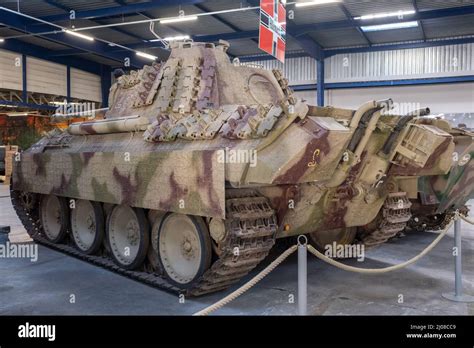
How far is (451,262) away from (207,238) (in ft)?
16.0

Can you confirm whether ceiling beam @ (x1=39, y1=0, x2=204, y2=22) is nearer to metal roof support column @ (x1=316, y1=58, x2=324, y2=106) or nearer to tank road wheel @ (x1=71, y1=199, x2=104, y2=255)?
metal roof support column @ (x1=316, y1=58, x2=324, y2=106)

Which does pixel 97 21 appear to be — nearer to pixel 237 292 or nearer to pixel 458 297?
pixel 458 297

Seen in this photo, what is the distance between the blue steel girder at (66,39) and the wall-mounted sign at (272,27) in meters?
8.85

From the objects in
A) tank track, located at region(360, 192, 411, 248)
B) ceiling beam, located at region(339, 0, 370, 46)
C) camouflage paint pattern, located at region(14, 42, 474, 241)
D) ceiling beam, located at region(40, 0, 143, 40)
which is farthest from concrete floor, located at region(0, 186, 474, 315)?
ceiling beam, located at region(339, 0, 370, 46)

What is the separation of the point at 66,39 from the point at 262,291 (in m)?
17.7

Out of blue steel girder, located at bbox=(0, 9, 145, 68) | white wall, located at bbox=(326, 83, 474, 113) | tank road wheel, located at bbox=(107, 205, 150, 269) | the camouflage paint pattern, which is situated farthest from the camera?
white wall, located at bbox=(326, 83, 474, 113)

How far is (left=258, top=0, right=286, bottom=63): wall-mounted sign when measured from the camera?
492 inches

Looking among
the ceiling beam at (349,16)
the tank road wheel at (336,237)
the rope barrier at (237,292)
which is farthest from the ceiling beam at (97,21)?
the rope barrier at (237,292)

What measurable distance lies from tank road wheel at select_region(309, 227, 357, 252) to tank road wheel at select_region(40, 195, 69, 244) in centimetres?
463

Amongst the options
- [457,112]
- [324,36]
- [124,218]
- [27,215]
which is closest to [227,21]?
[324,36]

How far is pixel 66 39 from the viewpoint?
69.7ft

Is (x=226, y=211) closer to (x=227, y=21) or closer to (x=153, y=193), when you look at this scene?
(x=153, y=193)

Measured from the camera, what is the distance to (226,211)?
19.1 feet

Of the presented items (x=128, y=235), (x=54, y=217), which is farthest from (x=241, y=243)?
(x=54, y=217)
